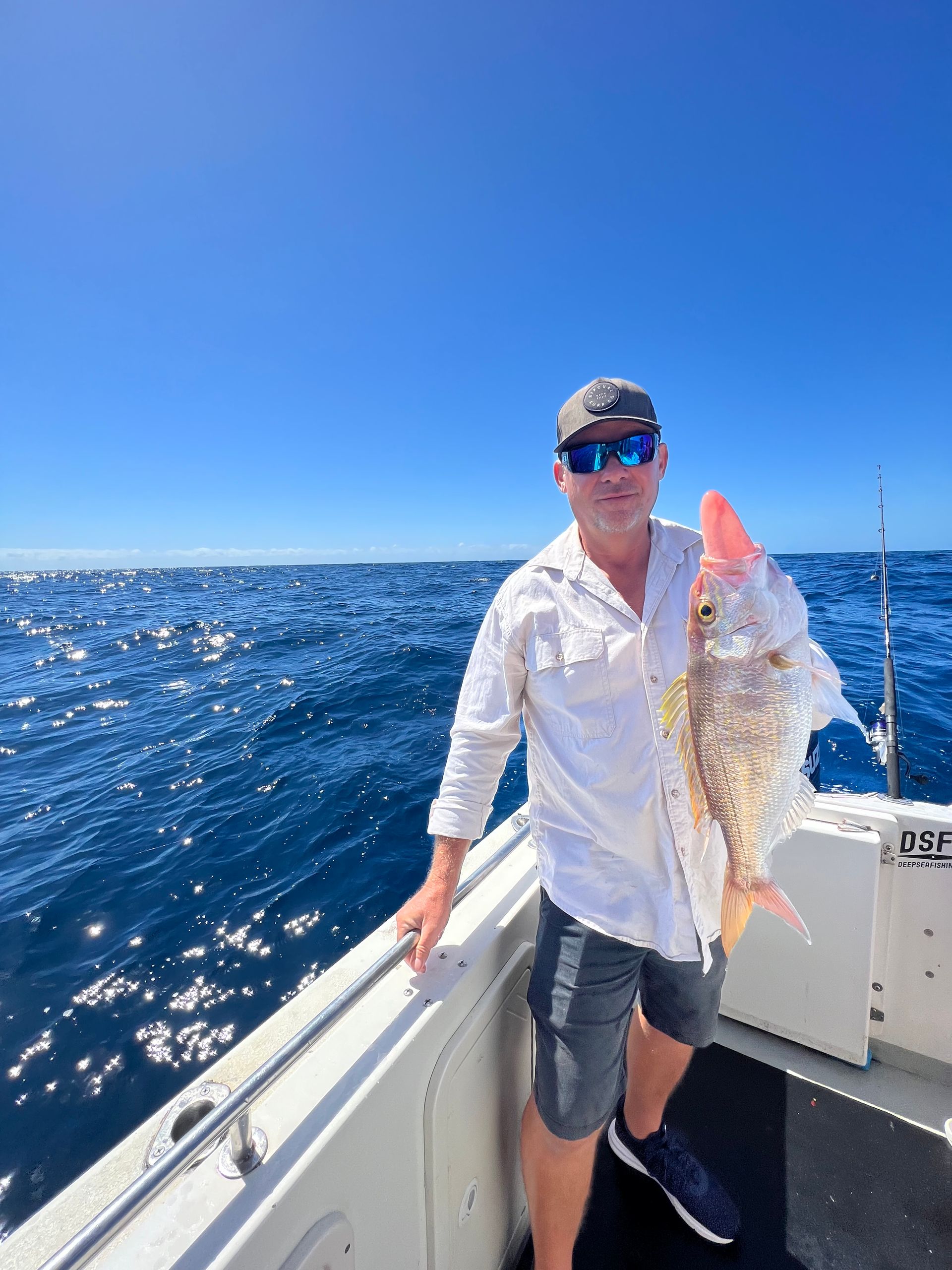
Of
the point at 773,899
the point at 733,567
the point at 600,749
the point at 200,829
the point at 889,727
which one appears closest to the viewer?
the point at 733,567

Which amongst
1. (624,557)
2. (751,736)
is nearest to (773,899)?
(751,736)

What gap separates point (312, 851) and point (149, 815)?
2135mm

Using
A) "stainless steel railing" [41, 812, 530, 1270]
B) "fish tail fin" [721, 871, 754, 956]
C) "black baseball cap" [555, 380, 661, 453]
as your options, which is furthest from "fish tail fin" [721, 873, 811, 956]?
Answer: "black baseball cap" [555, 380, 661, 453]

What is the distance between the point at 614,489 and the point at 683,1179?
264 centimetres

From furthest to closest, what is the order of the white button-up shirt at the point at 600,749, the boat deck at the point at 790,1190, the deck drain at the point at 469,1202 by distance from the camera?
the boat deck at the point at 790,1190 < the deck drain at the point at 469,1202 < the white button-up shirt at the point at 600,749

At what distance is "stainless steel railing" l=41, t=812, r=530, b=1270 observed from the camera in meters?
0.86

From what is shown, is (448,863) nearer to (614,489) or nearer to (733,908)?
(733,908)

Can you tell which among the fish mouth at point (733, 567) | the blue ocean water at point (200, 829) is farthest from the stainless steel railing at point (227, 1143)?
the blue ocean water at point (200, 829)

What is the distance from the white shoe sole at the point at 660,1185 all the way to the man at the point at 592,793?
52 centimetres

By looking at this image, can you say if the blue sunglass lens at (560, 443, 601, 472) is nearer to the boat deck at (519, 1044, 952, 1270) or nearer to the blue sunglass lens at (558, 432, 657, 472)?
the blue sunglass lens at (558, 432, 657, 472)

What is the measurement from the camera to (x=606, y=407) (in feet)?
5.47

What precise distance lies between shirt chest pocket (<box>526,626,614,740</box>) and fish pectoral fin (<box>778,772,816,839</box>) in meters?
0.55

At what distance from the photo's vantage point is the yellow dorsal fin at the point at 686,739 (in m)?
1.43

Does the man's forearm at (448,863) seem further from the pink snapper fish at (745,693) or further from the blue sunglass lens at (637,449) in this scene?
the blue sunglass lens at (637,449)
